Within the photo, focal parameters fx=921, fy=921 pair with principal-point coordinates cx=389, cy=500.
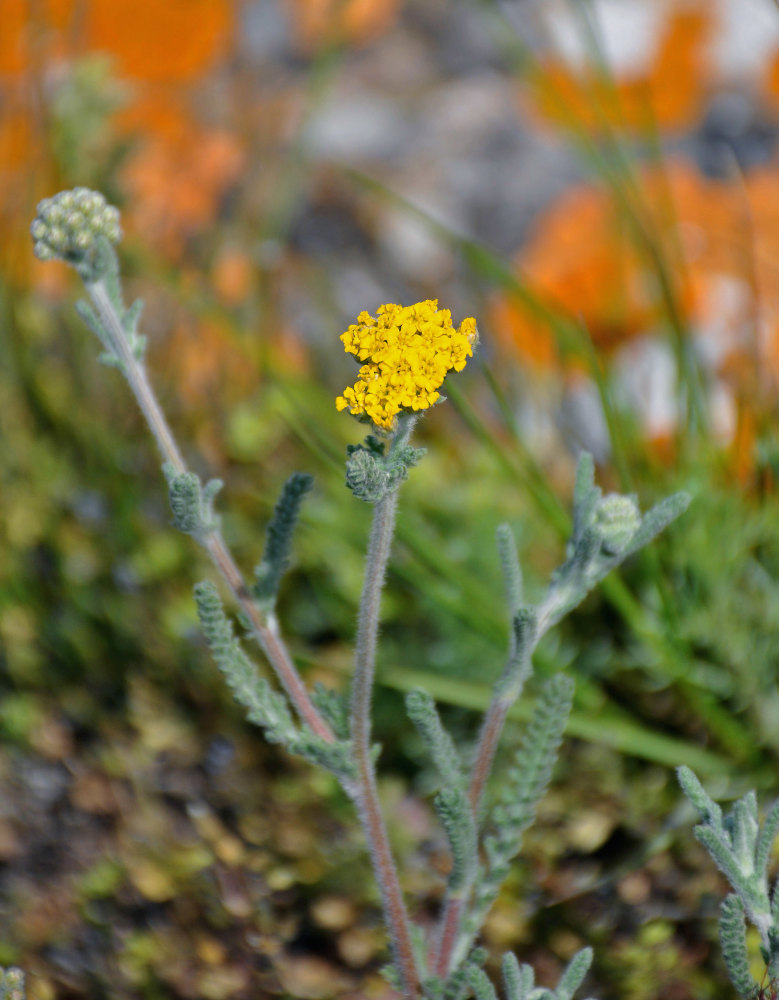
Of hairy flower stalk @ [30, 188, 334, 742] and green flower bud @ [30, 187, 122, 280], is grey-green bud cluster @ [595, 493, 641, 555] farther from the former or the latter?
green flower bud @ [30, 187, 122, 280]

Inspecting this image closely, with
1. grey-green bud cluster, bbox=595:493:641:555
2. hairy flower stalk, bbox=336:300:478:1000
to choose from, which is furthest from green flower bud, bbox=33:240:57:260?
grey-green bud cluster, bbox=595:493:641:555

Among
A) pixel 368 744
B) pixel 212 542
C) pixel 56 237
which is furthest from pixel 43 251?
pixel 368 744

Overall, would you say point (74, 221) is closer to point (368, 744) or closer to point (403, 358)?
point (403, 358)

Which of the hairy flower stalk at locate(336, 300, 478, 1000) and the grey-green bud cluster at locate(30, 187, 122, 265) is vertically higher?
the grey-green bud cluster at locate(30, 187, 122, 265)

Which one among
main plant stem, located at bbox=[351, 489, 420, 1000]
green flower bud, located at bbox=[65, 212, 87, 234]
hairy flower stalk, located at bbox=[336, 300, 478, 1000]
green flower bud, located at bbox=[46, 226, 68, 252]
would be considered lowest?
main plant stem, located at bbox=[351, 489, 420, 1000]

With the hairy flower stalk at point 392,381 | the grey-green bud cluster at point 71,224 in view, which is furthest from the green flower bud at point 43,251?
the hairy flower stalk at point 392,381

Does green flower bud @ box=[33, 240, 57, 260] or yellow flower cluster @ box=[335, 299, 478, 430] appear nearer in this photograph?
yellow flower cluster @ box=[335, 299, 478, 430]
